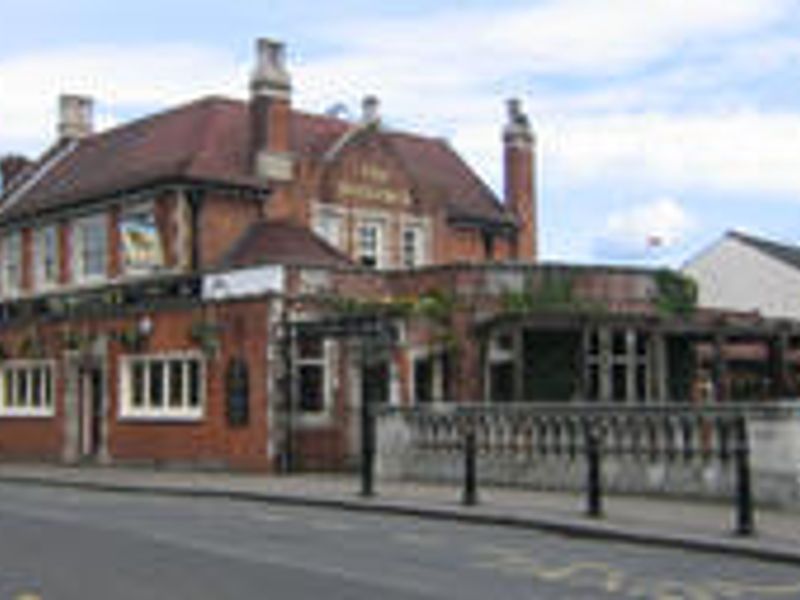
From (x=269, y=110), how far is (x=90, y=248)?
6.37 meters

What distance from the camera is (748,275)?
173 feet

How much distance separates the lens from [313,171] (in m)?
35.0

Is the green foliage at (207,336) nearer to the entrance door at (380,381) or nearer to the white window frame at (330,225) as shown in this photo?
the entrance door at (380,381)

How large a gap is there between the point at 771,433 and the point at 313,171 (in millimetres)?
20268

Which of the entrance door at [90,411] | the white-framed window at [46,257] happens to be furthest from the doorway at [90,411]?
the white-framed window at [46,257]

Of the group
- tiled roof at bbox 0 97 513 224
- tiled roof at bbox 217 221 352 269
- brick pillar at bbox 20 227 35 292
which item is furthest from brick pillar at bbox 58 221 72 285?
tiled roof at bbox 217 221 352 269

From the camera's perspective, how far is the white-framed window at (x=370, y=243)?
36.7 meters

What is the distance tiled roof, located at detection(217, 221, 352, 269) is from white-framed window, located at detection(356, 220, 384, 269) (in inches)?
153

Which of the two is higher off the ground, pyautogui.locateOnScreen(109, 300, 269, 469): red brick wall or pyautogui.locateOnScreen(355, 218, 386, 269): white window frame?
pyautogui.locateOnScreen(355, 218, 386, 269): white window frame

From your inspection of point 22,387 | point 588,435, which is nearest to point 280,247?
point 22,387

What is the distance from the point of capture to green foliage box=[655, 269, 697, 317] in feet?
97.8

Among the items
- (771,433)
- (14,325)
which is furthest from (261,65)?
(771,433)

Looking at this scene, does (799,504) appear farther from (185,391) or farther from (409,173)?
(409,173)

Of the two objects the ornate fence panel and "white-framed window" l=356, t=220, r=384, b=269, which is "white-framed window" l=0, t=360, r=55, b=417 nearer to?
"white-framed window" l=356, t=220, r=384, b=269
